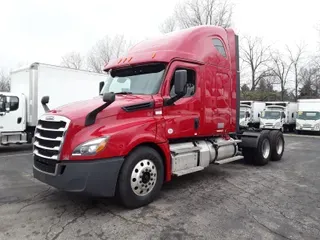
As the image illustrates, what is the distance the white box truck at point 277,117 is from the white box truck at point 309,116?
1.33 meters

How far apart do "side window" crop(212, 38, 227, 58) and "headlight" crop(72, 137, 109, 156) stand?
4186 millimetres

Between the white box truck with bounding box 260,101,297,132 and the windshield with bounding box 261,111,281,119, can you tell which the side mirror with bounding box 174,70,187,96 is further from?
the windshield with bounding box 261,111,281,119

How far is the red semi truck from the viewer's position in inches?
176

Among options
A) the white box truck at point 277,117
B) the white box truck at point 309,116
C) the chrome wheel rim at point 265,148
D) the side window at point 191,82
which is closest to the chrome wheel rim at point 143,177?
the side window at point 191,82

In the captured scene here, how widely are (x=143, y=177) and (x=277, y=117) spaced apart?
23878mm

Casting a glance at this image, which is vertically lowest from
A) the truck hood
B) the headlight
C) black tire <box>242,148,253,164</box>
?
black tire <box>242,148,253,164</box>

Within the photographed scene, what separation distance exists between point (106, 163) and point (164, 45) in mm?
2987

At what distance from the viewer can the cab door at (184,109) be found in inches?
222

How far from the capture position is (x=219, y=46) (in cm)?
728

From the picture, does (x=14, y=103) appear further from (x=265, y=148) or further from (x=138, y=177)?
(x=265, y=148)

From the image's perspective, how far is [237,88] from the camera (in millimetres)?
7953

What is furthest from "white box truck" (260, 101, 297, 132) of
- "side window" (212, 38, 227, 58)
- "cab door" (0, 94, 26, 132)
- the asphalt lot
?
"cab door" (0, 94, 26, 132)

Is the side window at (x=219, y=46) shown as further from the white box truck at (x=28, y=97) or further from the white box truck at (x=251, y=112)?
the white box truck at (x=251, y=112)

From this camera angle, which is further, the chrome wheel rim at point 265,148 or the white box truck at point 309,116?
the white box truck at point 309,116
